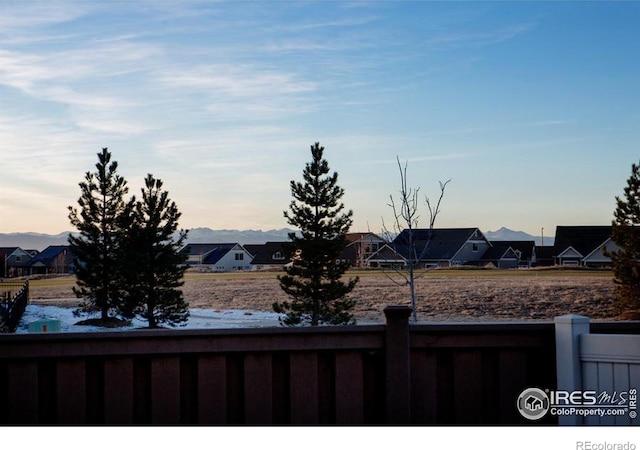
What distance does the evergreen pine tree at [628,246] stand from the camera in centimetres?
1309

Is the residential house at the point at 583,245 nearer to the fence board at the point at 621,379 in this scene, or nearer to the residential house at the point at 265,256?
the residential house at the point at 265,256

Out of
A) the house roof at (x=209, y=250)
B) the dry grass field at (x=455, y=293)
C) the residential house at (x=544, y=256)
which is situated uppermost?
the house roof at (x=209, y=250)

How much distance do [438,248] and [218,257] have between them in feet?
19.1

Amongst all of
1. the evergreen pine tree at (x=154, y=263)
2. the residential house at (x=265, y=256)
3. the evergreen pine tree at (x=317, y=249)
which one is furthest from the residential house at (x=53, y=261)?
the evergreen pine tree at (x=317, y=249)

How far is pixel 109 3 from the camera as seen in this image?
285 inches

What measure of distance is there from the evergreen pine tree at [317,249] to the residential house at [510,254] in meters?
3.88

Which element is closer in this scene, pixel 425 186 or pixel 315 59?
pixel 315 59

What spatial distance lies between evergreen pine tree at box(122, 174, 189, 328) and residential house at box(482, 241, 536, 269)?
7.56 meters

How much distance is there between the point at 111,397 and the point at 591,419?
185 cm

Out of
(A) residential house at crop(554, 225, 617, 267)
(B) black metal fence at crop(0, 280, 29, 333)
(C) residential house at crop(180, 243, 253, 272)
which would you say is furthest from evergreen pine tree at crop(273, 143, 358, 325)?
(B) black metal fence at crop(0, 280, 29, 333)

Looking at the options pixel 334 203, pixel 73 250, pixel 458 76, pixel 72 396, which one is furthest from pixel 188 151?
pixel 72 396

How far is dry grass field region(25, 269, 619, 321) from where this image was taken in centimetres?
1590

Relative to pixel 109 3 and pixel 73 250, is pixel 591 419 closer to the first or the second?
pixel 109 3

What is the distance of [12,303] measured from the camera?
1409 centimetres
